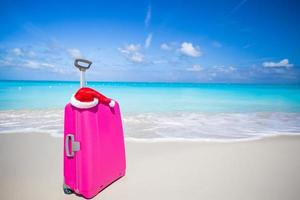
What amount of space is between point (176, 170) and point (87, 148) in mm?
941

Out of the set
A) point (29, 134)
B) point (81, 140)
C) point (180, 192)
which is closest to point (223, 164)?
point (180, 192)

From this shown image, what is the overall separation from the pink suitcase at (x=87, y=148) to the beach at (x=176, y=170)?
117 mm

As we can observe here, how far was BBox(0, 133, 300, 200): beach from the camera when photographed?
1.55 m

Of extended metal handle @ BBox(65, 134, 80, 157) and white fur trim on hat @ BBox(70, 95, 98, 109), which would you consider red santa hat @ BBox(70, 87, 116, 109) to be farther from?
extended metal handle @ BBox(65, 134, 80, 157)

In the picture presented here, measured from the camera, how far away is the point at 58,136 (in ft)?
9.71

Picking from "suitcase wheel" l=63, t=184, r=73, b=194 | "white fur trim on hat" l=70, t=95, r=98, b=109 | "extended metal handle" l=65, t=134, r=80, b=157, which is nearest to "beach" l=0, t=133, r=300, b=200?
"suitcase wheel" l=63, t=184, r=73, b=194

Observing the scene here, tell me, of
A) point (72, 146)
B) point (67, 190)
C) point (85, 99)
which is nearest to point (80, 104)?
point (85, 99)

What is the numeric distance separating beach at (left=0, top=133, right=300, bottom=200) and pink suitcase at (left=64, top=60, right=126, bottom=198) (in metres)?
0.12

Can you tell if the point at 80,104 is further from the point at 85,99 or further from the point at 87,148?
the point at 87,148

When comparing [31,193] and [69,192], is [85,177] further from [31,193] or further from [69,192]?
[31,193]

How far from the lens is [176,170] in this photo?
192 centimetres

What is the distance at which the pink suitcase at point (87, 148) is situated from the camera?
1359 millimetres

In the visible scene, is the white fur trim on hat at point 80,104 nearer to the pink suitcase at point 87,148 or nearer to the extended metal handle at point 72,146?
the pink suitcase at point 87,148

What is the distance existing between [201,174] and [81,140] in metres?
1.12
